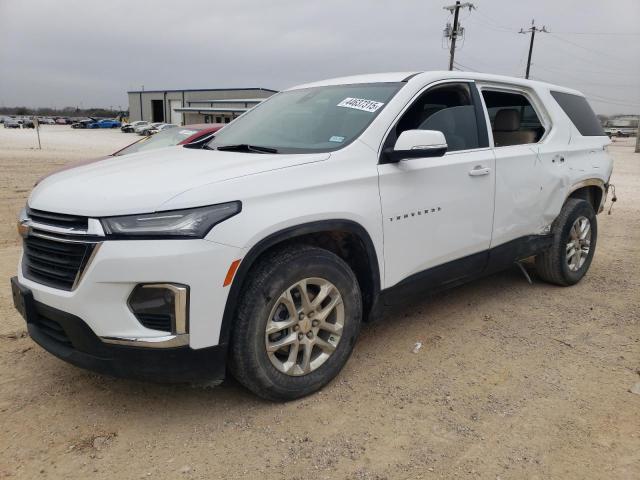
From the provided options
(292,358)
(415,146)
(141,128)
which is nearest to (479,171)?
(415,146)

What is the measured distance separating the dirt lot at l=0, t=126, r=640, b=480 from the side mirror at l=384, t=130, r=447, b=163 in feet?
4.43

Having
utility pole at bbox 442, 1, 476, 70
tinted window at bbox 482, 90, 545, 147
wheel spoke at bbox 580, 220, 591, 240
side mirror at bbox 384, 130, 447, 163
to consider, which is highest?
utility pole at bbox 442, 1, 476, 70

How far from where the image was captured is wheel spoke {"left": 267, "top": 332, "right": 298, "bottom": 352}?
269cm

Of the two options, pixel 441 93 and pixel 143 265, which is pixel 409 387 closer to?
pixel 143 265

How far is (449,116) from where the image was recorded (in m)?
3.67

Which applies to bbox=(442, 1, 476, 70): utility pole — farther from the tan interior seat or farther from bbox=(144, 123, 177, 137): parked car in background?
the tan interior seat

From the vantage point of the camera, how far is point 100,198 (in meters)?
2.42

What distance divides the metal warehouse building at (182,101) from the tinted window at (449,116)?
41781 millimetres

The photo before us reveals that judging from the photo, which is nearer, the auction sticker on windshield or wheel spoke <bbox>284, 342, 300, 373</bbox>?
wheel spoke <bbox>284, 342, 300, 373</bbox>

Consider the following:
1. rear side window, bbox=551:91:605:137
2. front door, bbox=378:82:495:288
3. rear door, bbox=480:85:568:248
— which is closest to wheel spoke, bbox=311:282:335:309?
front door, bbox=378:82:495:288

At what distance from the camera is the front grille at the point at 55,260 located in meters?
2.38

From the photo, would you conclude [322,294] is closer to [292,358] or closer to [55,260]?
[292,358]

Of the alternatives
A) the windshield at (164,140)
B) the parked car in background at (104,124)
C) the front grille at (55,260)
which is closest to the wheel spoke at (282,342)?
the front grille at (55,260)

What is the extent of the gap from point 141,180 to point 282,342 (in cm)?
109
